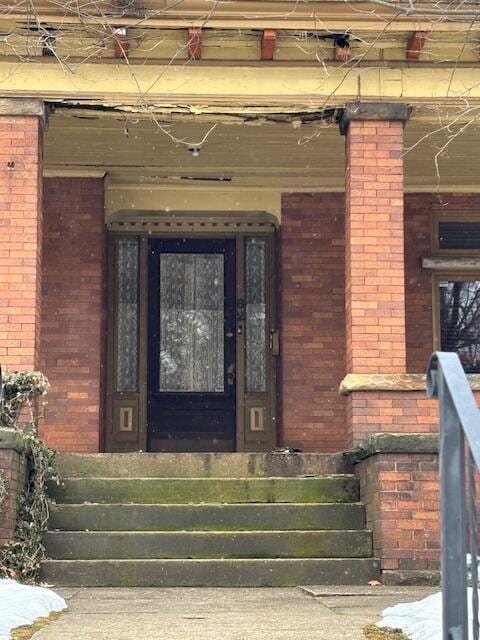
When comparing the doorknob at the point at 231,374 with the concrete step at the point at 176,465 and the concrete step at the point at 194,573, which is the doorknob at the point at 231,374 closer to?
the concrete step at the point at 176,465

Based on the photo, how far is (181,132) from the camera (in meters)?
9.62

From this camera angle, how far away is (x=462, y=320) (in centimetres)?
1098

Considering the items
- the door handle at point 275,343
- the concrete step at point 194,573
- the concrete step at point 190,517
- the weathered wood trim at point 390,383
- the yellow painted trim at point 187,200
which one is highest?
the yellow painted trim at point 187,200

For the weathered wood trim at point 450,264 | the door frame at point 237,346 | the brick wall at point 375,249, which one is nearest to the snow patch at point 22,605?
the brick wall at point 375,249

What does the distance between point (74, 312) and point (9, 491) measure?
3.96 metres

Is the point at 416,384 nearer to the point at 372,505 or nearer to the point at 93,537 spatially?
the point at 372,505

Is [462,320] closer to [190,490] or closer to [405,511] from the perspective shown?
[405,511]

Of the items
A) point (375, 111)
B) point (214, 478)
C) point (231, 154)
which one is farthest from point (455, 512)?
point (231, 154)

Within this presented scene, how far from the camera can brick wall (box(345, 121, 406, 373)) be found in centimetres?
795

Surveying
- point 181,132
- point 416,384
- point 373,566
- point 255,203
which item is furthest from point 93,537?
point 255,203

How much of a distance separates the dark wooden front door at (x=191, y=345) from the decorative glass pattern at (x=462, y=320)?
7.48 feet

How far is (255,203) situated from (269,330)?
54.2 inches

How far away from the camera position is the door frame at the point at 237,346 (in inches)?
424

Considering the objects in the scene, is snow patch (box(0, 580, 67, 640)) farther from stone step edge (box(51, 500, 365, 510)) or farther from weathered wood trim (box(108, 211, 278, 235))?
weathered wood trim (box(108, 211, 278, 235))
